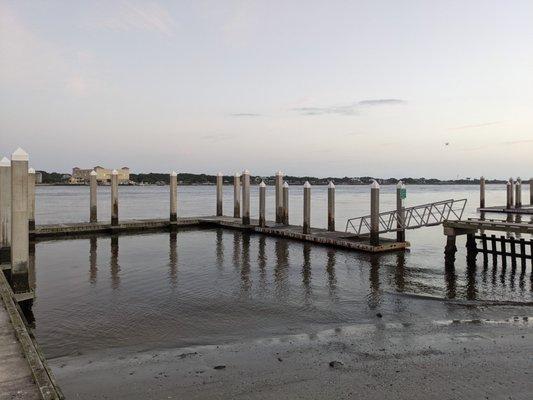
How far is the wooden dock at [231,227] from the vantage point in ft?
68.8

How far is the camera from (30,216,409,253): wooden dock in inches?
826

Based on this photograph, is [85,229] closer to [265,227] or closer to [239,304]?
[265,227]

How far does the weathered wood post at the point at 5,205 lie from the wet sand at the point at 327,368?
278 inches

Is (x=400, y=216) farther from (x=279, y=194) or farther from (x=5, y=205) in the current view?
(x=5, y=205)

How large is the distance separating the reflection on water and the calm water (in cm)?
3

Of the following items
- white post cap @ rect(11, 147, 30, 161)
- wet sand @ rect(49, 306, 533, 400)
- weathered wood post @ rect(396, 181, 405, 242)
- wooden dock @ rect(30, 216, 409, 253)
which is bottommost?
wet sand @ rect(49, 306, 533, 400)

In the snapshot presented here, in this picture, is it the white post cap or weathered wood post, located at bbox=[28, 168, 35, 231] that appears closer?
the white post cap

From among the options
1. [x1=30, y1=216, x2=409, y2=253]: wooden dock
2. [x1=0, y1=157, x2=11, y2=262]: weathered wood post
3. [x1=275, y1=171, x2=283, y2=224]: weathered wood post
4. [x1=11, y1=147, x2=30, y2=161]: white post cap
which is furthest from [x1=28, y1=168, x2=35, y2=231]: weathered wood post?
[x1=11, y1=147, x2=30, y2=161]: white post cap

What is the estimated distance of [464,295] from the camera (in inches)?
523

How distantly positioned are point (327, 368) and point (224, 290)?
653 cm

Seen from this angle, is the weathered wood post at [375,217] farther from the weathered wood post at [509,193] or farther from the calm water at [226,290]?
the weathered wood post at [509,193]

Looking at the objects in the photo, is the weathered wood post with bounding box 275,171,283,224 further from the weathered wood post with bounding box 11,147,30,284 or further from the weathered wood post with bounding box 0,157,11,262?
the weathered wood post with bounding box 11,147,30,284

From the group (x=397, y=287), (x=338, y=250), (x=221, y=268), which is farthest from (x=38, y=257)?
(x=397, y=287)

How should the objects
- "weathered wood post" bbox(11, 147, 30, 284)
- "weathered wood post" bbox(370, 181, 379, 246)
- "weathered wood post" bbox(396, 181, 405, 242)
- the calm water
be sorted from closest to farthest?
the calm water
"weathered wood post" bbox(11, 147, 30, 284)
"weathered wood post" bbox(370, 181, 379, 246)
"weathered wood post" bbox(396, 181, 405, 242)
